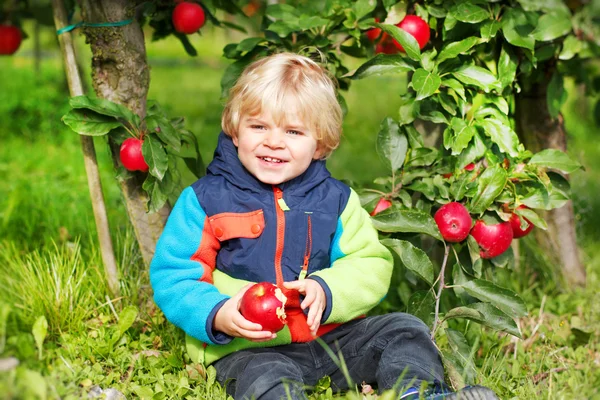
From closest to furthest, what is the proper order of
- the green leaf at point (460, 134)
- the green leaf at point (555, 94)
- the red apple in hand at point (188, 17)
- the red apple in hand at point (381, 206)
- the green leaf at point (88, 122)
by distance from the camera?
the green leaf at point (88, 122) → the green leaf at point (460, 134) → the red apple in hand at point (381, 206) → the red apple in hand at point (188, 17) → the green leaf at point (555, 94)

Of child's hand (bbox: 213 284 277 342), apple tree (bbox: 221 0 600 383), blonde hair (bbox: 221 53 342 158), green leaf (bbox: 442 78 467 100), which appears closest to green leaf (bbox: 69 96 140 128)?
blonde hair (bbox: 221 53 342 158)

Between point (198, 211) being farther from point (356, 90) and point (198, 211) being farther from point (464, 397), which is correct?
point (356, 90)

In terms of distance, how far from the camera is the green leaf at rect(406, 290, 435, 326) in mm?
2373

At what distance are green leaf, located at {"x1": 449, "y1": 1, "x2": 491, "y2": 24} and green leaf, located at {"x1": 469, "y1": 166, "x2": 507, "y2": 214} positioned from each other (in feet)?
1.77

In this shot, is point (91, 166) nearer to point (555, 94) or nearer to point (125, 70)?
point (125, 70)

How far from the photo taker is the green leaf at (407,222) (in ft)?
7.53

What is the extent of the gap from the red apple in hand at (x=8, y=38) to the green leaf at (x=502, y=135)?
206cm

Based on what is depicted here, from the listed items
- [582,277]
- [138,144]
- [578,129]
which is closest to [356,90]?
[578,129]

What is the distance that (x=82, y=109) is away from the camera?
2311 millimetres

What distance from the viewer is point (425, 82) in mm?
2324

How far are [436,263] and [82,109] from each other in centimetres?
155

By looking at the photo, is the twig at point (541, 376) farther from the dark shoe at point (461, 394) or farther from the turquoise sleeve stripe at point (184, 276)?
the turquoise sleeve stripe at point (184, 276)

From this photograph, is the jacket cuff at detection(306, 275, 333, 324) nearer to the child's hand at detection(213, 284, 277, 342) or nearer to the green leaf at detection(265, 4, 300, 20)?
the child's hand at detection(213, 284, 277, 342)

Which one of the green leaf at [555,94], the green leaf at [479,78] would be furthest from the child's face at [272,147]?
the green leaf at [555,94]
